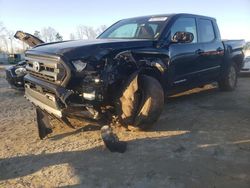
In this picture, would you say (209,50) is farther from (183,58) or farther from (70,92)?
(70,92)

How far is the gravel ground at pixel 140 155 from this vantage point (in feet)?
12.4

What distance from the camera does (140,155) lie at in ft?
14.7

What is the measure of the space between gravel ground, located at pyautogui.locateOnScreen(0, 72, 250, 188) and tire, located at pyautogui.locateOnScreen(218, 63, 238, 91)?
215cm

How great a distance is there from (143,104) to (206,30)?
3335 mm

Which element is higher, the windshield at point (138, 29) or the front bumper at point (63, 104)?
the windshield at point (138, 29)

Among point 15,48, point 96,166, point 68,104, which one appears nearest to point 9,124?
point 68,104

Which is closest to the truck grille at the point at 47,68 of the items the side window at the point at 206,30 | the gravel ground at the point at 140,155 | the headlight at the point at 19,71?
the gravel ground at the point at 140,155

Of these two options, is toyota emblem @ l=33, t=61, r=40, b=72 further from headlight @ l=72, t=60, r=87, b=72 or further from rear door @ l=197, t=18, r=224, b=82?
rear door @ l=197, t=18, r=224, b=82

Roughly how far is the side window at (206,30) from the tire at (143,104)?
2.63 metres

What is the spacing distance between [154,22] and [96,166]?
11.1 ft

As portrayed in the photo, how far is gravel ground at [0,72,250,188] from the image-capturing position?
3781 millimetres

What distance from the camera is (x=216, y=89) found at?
9.60 metres

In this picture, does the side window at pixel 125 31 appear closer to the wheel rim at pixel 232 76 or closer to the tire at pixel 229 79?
the tire at pixel 229 79

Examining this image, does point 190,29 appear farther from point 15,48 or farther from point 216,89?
point 15,48
